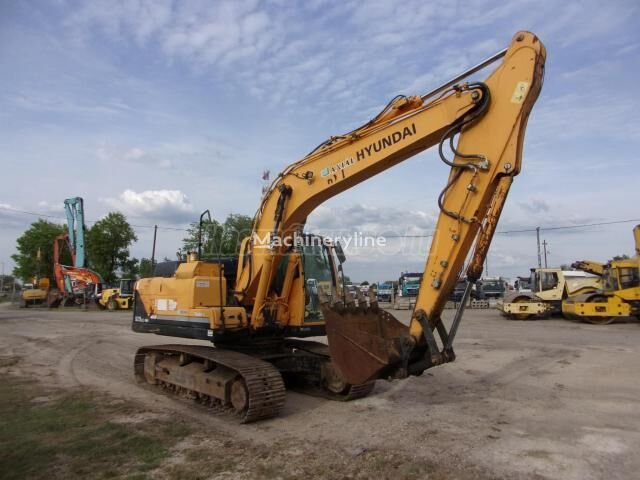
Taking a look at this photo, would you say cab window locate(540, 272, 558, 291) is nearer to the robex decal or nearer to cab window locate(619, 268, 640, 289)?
cab window locate(619, 268, 640, 289)

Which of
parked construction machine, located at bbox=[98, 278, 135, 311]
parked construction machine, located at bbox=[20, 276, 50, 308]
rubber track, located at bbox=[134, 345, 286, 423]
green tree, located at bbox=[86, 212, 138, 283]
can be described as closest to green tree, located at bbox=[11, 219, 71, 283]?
green tree, located at bbox=[86, 212, 138, 283]

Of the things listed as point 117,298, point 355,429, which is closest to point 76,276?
point 117,298

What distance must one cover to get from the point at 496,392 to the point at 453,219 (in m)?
3.95

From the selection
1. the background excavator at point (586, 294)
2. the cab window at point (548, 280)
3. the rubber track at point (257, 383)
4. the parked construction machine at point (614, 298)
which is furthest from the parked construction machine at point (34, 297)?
the rubber track at point (257, 383)

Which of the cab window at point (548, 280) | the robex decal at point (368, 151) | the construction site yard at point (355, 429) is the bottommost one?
the construction site yard at point (355, 429)

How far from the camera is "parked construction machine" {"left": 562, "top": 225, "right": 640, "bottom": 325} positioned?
19.5 metres

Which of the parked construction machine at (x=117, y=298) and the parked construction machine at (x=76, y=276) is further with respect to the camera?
the parked construction machine at (x=76, y=276)

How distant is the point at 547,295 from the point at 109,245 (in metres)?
39.9

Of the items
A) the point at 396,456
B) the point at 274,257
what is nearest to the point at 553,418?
the point at 396,456

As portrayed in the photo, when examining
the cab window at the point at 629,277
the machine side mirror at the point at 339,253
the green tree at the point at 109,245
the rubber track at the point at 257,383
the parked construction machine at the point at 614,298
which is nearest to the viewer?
the rubber track at the point at 257,383

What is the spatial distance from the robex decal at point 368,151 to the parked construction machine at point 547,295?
17440 millimetres

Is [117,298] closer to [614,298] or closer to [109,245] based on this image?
[109,245]

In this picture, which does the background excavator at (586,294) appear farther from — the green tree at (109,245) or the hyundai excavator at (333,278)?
the green tree at (109,245)

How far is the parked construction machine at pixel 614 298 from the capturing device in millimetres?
19531
